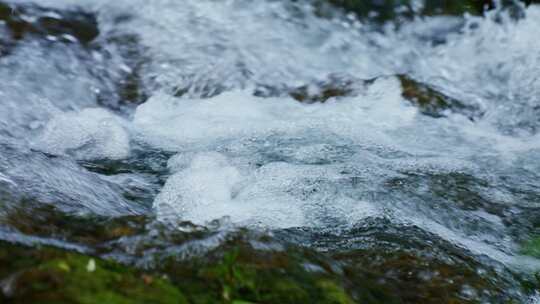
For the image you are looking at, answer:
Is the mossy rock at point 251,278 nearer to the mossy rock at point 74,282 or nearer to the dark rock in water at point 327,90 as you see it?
the mossy rock at point 74,282

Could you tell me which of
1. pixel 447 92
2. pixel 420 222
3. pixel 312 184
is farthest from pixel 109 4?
pixel 420 222

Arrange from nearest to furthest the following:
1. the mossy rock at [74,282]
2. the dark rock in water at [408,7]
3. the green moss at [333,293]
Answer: the mossy rock at [74,282] < the green moss at [333,293] < the dark rock in water at [408,7]

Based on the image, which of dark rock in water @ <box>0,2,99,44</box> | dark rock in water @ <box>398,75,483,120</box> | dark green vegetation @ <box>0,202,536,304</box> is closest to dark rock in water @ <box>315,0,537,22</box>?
dark rock in water @ <box>398,75,483,120</box>

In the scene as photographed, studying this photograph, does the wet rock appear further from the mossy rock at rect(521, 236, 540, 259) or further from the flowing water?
the mossy rock at rect(521, 236, 540, 259)

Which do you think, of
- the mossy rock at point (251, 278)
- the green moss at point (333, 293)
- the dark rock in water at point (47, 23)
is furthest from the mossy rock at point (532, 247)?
the dark rock in water at point (47, 23)

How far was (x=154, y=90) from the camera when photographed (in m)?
6.45

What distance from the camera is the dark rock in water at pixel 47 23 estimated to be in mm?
6672

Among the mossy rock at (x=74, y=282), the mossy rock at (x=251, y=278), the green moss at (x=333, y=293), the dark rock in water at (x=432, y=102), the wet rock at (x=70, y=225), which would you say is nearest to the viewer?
the mossy rock at (x=74, y=282)

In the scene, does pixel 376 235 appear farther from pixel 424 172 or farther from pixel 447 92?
pixel 447 92

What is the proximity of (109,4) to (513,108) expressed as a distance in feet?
13.9

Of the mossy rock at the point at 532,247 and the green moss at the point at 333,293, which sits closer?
the green moss at the point at 333,293

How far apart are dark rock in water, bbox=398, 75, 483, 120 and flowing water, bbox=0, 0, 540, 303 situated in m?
0.04

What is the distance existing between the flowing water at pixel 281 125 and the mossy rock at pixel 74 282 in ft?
1.47

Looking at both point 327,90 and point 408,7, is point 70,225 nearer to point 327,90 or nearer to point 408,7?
point 327,90
